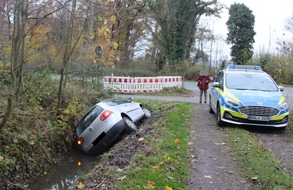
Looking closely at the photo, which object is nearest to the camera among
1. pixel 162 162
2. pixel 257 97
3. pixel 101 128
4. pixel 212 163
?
pixel 162 162

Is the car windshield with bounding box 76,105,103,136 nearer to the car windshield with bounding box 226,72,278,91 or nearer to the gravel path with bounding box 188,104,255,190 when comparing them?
the gravel path with bounding box 188,104,255,190

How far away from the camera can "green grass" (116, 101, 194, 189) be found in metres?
5.54

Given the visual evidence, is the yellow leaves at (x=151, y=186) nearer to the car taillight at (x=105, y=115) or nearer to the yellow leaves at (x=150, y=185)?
the yellow leaves at (x=150, y=185)

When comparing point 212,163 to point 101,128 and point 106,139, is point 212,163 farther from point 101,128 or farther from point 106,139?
point 101,128

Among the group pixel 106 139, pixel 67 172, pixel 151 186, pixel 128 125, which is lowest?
pixel 67 172

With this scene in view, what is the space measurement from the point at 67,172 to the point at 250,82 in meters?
6.40

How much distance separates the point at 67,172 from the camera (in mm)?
9266

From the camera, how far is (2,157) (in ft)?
23.8

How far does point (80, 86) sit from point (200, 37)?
3095 cm

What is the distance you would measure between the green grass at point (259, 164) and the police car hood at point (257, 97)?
111 centimetres

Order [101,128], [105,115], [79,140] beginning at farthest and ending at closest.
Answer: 1. [79,140]
2. [105,115]
3. [101,128]

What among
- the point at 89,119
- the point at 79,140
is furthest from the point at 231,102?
the point at 79,140

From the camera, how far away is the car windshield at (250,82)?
10.5 meters

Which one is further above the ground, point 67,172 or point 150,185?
point 150,185
